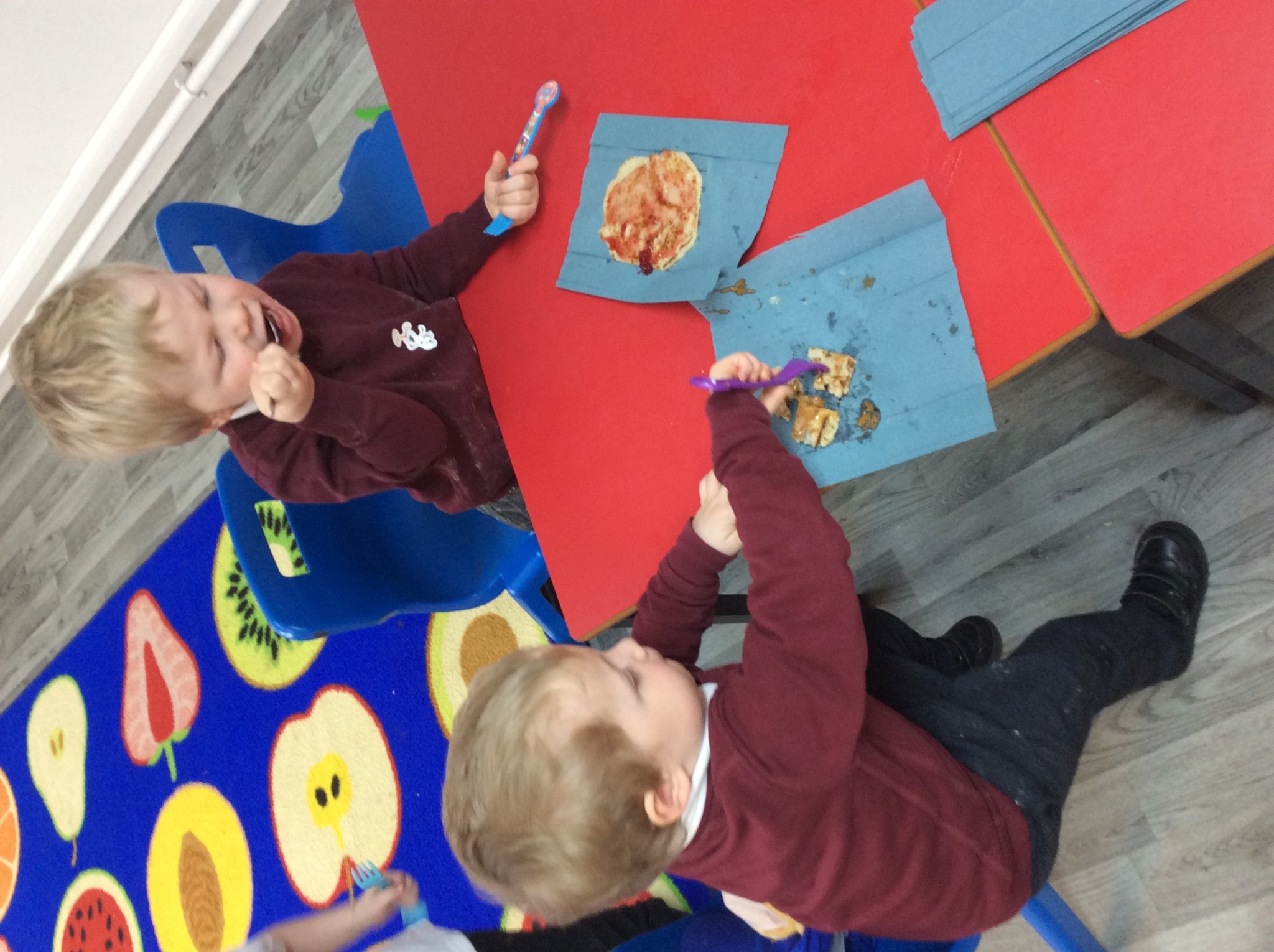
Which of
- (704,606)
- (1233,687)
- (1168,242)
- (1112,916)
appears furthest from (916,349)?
(1112,916)

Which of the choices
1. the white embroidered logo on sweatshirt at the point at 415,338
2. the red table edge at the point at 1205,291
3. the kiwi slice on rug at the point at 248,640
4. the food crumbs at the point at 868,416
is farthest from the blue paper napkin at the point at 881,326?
the kiwi slice on rug at the point at 248,640

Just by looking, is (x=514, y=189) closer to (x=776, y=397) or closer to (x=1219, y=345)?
(x=776, y=397)

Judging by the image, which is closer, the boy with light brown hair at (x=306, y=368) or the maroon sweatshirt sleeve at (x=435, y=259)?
the boy with light brown hair at (x=306, y=368)

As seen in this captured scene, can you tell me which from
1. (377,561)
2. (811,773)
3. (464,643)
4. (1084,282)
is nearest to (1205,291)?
(1084,282)

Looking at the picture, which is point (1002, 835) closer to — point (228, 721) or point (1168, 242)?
point (1168, 242)

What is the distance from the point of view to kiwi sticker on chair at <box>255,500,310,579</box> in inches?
41.3

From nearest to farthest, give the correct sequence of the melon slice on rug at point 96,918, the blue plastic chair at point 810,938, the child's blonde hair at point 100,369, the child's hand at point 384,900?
the blue plastic chair at point 810,938
the child's blonde hair at point 100,369
the child's hand at point 384,900
the melon slice on rug at point 96,918

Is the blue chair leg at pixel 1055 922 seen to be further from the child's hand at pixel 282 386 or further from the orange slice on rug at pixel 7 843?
the orange slice on rug at pixel 7 843

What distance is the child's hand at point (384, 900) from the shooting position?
3.65 feet

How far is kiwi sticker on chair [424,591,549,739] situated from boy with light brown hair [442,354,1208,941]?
77 cm

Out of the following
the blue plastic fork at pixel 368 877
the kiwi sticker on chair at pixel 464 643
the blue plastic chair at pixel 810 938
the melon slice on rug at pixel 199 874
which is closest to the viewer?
the blue plastic chair at pixel 810 938

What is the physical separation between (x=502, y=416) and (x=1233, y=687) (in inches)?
37.4

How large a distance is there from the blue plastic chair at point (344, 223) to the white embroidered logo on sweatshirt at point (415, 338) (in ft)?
0.55

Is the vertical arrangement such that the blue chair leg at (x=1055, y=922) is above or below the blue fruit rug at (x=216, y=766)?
below
